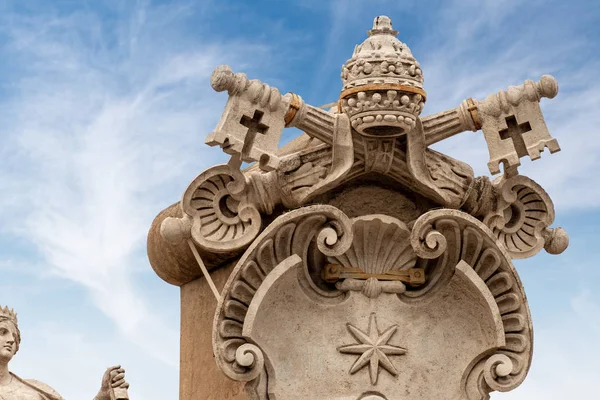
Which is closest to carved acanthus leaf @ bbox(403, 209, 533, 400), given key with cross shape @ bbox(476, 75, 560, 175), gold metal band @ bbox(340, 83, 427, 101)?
key with cross shape @ bbox(476, 75, 560, 175)

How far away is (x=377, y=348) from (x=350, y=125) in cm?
145

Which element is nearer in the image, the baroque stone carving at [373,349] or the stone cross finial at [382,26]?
the baroque stone carving at [373,349]

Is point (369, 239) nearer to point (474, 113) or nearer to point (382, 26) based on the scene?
point (474, 113)

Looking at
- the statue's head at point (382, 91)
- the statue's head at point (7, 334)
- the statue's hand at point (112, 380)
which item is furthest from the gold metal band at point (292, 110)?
the statue's head at point (7, 334)

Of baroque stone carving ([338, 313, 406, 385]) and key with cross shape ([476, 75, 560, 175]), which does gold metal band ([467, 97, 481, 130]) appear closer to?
key with cross shape ([476, 75, 560, 175])

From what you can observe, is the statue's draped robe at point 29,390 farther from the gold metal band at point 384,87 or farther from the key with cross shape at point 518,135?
the key with cross shape at point 518,135

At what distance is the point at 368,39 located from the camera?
1307 cm

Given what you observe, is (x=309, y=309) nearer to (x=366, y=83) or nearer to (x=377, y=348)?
(x=377, y=348)

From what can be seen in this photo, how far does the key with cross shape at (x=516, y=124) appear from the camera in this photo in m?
13.0

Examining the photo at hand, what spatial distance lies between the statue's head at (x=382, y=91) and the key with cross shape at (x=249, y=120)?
0.44 m

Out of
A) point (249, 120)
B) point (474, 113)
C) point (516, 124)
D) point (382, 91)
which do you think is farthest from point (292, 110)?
point (516, 124)

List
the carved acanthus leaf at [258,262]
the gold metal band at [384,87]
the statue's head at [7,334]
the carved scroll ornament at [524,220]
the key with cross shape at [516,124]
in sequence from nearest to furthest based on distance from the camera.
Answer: the statue's head at [7,334]
the carved acanthus leaf at [258,262]
the gold metal band at [384,87]
the key with cross shape at [516,124]
the carved scroll ornament at [524,220]

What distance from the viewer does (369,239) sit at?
13062 mm

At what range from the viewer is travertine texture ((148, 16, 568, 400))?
41.7 feet
